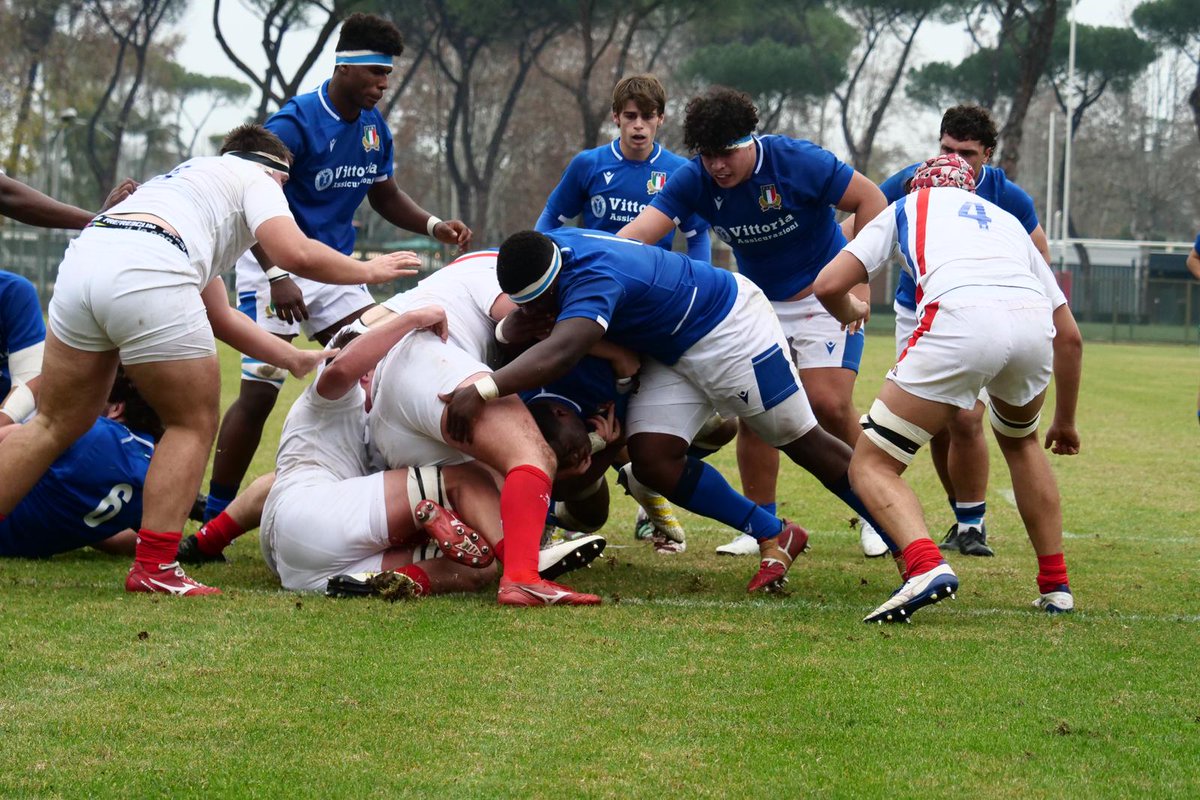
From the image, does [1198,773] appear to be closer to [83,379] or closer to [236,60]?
[83,379]

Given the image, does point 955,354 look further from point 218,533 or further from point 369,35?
point 369,35

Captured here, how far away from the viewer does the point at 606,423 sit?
19.5 feet

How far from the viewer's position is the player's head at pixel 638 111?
7949 millimetres

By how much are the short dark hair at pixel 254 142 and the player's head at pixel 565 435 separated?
151 centimetres

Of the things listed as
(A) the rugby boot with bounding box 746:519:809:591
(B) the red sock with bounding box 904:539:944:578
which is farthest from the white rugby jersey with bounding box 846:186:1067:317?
(A) the rugby boot with bounding box 746:519:809:591

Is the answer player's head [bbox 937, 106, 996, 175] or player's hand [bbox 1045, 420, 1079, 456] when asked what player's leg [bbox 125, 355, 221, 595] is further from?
player's head [bbox 937, 106, 996, 175]

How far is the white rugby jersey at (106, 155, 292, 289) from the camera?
214 inches

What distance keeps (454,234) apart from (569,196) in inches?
33.7

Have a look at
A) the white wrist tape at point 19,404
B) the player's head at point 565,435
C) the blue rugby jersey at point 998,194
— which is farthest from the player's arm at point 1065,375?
the white wrist tape at point 19,404

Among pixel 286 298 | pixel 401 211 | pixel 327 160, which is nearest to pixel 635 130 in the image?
pixel 401 211

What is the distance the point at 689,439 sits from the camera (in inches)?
238

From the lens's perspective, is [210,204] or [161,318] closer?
[161,318]

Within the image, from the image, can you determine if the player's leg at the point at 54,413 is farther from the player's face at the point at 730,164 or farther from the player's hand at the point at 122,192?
the player's face at the point at 730,164

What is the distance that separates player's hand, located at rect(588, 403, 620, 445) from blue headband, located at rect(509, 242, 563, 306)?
2.28 feet
